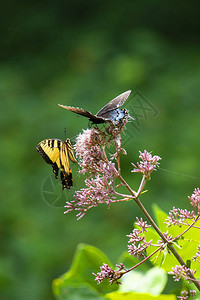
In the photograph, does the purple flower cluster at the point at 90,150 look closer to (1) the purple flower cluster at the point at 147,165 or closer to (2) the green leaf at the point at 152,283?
(1) the purple flower cluster at the point at 147,165

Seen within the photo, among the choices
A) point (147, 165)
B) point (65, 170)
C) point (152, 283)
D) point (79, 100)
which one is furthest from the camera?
point (79, 100)

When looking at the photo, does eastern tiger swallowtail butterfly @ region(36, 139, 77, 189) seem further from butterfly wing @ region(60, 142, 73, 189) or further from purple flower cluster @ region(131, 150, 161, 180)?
purple flower cluster @ region(131, 150, 161, 180)

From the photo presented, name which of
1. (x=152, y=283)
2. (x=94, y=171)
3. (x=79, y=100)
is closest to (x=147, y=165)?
(x=94, y=171)

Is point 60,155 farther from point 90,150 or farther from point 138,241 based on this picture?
point 138,241

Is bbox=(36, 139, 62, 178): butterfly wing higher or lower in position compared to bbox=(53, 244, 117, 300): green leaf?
higher

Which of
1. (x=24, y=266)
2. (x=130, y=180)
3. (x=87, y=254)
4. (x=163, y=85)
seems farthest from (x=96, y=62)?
(x=87, y=254)

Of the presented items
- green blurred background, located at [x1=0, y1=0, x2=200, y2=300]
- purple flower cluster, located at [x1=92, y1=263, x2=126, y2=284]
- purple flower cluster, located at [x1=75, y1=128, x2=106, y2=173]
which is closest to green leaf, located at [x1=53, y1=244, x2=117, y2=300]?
purple flower cluster, located at [x1=92, y1=263, x2=126, y2=284]
